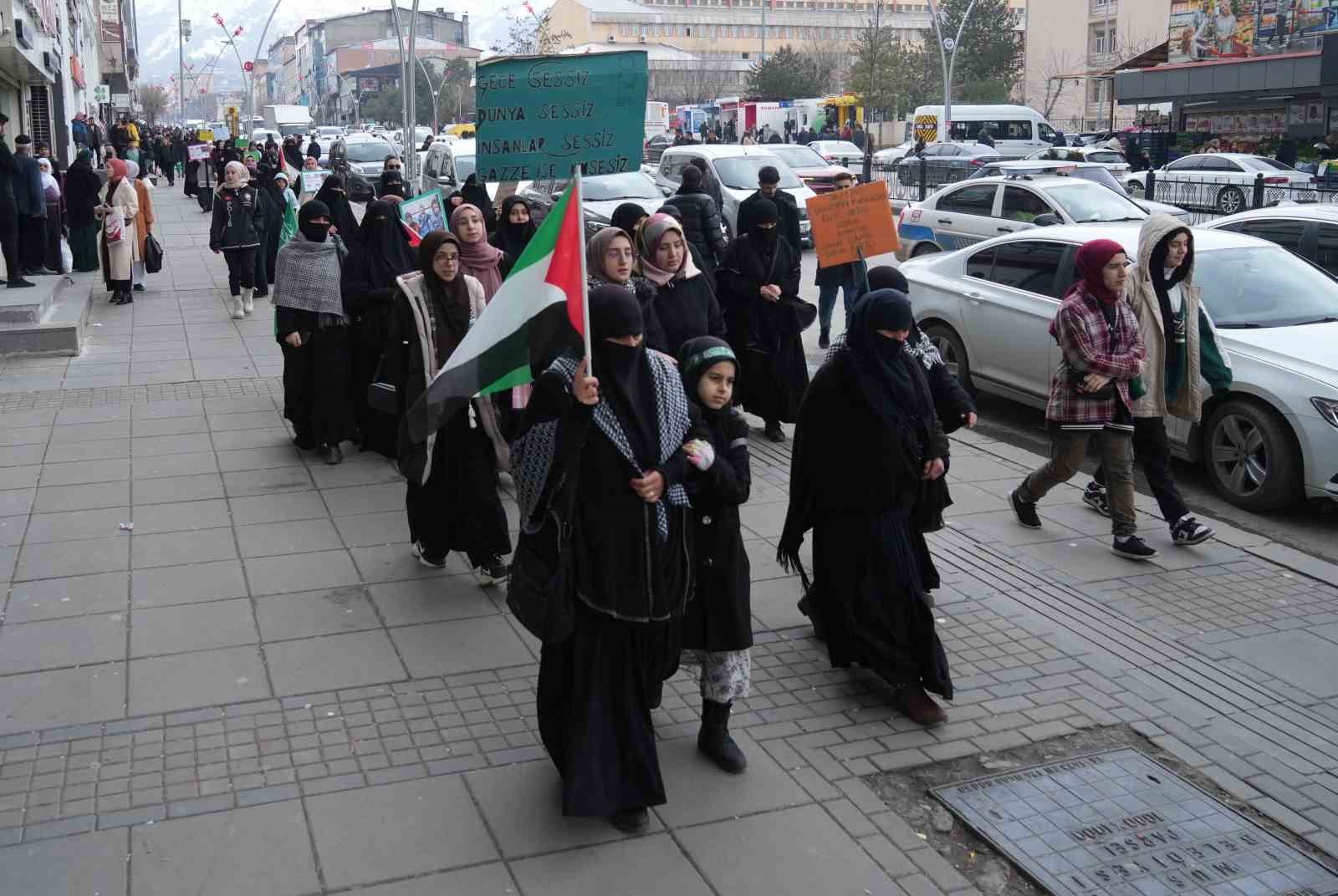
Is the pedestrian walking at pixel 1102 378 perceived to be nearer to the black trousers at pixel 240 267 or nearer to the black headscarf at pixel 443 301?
the black headscarf at pixel 443 301

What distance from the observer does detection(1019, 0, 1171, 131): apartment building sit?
7350 cm

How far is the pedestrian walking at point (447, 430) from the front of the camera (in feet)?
21.8

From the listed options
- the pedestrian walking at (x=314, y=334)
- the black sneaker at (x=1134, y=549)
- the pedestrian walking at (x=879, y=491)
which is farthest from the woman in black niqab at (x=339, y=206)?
the pedestrian walking at (x=879, y=491)

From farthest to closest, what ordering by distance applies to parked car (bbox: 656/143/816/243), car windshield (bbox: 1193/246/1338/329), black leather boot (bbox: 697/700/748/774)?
parked car (bbox: 656/143/816/243) → car windshield (bbox: 1193/246/1338/329) → black leather boot (bbox: 697/700/748/774)

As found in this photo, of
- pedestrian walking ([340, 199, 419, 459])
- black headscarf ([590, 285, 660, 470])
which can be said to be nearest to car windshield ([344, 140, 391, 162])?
pedestrian walking ([340, 199, 419, 459])

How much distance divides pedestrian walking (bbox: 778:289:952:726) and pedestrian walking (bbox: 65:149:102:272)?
14.8 metres

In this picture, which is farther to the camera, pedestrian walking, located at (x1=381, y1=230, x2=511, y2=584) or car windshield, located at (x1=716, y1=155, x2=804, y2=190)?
car windshield, located at (x1=716, y1=155, x2=804, y2=190)

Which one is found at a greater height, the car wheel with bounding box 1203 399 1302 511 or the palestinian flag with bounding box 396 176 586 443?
the palestinian flag with bounding box 396 176 586 443

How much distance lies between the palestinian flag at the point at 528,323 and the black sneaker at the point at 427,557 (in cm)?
273

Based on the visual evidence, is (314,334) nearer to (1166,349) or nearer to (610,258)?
(610,258)

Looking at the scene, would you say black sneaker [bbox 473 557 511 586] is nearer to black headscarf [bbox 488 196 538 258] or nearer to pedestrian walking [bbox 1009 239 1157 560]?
pedestrian walking [bbox 1009 239 1157 560]

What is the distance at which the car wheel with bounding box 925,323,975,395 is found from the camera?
10.7 metres

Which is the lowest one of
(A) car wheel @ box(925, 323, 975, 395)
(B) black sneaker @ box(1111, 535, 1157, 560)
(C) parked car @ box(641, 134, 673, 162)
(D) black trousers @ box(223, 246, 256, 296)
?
(B) black sneaker @ box(1111, 535, 1157, 560)

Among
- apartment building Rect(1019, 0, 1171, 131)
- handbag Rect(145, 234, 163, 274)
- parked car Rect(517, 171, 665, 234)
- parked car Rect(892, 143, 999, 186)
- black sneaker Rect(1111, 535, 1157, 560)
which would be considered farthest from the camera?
apartment building Rect(1019, 0, 1171, 131)
